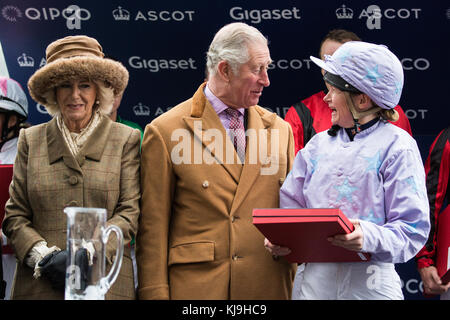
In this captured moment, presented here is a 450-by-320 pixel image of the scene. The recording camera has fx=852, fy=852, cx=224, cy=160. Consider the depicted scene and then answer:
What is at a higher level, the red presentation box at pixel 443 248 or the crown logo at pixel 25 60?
the crown logo at pixel 25 60

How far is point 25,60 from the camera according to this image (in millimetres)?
6246

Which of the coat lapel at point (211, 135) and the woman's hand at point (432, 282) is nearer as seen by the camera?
the coat lapel at point (211, 135)

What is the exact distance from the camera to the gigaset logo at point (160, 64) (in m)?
6.28

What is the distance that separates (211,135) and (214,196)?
1.05ft

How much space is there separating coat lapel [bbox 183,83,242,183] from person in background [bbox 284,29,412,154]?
133 centimetres

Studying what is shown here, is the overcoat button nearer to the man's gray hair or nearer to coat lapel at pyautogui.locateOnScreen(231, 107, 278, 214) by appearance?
coat lapel at pyautogui.locateOnScreen(231, 107, 278, 214)

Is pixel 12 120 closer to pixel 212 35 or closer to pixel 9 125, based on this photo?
pixel 9 125

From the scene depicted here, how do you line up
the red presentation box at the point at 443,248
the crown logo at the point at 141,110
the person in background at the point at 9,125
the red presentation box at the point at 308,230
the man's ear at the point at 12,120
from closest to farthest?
the red presentation box at the point at 308,230
the red presentation box at the point at 443,248
the person in background at the point at 9,125
the man's ear at the point at 12,120
the crown logo at the point at 141,110

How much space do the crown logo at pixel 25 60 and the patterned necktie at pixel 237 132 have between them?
240 centimetres

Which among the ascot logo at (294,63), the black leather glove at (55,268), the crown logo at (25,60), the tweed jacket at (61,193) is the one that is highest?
the crown logo at (25,60)

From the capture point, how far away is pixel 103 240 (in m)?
2.91

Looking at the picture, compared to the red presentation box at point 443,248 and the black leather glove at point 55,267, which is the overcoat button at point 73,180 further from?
the red presentation box at point 443,248

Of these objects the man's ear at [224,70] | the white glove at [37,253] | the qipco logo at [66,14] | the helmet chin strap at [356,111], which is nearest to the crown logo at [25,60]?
the qipco logo at [66,14]

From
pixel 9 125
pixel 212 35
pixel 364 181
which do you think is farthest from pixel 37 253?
pixel 212 35
